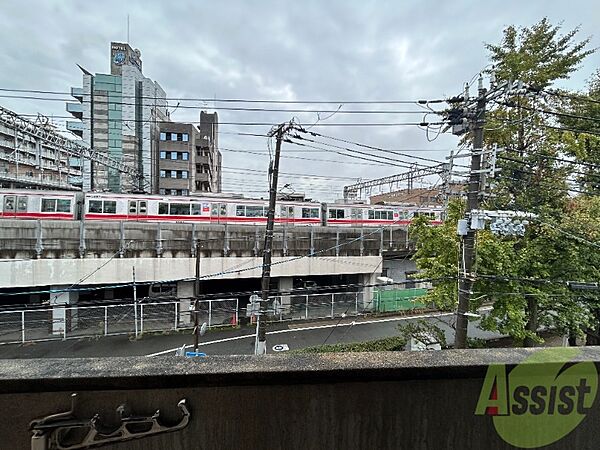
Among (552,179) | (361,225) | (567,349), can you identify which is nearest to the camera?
(567,349)

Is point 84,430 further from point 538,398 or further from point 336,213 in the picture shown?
point 336,213

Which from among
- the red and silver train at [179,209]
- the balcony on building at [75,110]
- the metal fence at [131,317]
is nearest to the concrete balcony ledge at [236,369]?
the metal fence at [131,317]

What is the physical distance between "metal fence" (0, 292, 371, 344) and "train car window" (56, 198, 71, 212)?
13.2 ft

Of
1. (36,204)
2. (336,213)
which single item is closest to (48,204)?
(36,204)

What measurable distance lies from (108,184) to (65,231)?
15897 mm

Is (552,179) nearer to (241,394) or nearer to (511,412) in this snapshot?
(511,412)

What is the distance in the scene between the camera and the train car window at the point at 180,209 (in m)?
14.0

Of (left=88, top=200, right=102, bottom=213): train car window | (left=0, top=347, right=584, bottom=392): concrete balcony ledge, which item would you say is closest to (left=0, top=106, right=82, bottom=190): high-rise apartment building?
(left=88, top=200, right=102, bottom=213): train car window

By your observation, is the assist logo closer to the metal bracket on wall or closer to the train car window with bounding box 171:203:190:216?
the metal bracket on wall

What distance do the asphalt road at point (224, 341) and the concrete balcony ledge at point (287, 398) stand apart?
29.8ft

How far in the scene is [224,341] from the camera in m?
10.6

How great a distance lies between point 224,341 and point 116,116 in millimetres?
23642

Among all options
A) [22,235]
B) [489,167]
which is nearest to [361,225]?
[489,167]

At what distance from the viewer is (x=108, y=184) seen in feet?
80.2
